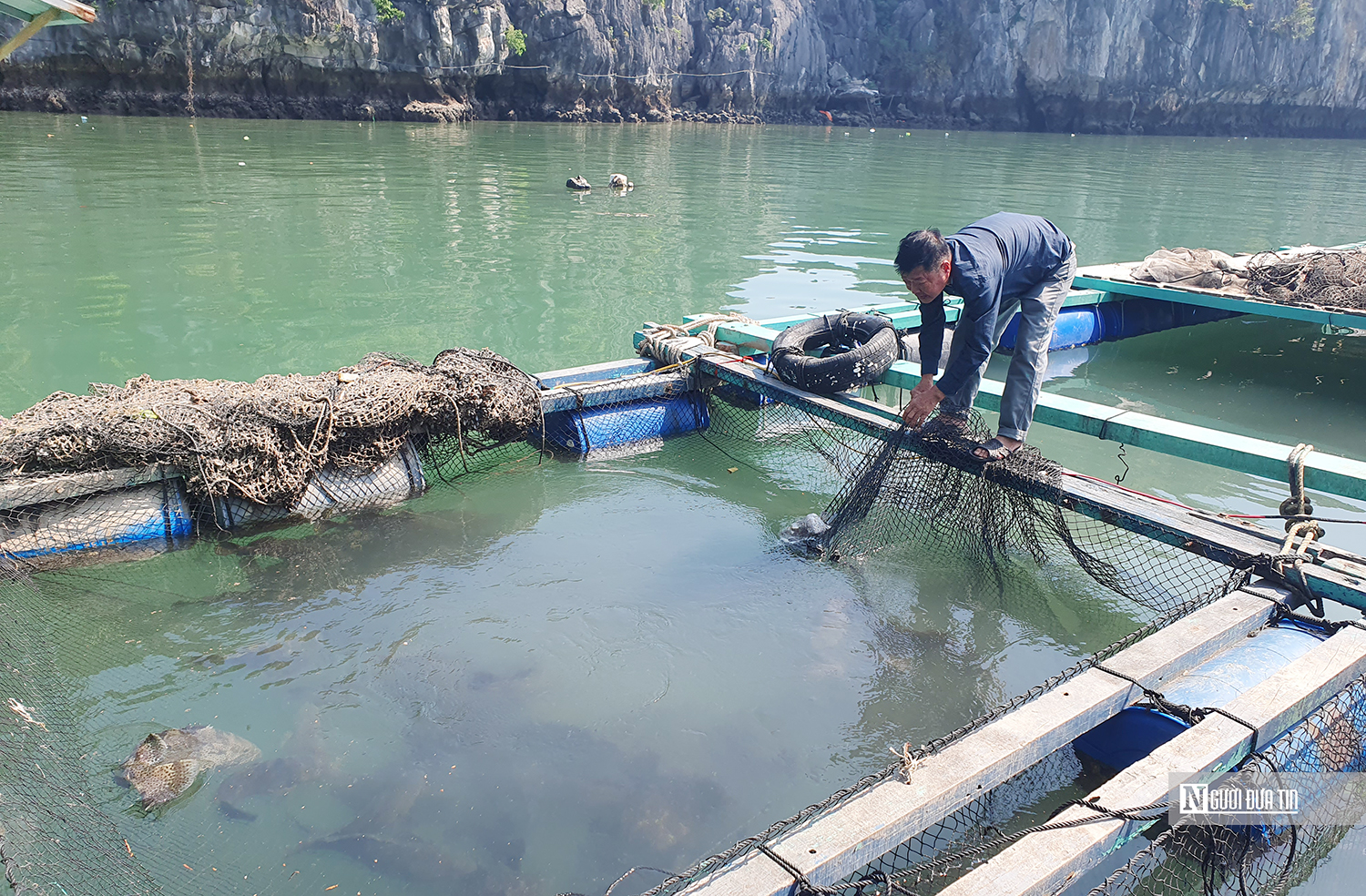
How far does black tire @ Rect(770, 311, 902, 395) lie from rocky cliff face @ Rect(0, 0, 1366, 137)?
116 feet

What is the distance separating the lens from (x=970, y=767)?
2727 mm

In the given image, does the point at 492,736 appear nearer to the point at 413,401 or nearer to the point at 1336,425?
the point at 413,401

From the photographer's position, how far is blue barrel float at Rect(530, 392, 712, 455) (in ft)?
21.4

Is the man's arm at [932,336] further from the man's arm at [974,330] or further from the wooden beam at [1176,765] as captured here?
the wooden beam at [1176,765]

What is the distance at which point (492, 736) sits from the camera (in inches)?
145

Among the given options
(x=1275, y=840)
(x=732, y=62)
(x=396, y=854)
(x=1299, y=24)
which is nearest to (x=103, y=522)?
(x=396, y=854)

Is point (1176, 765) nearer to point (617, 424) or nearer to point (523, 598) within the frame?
point (523, 598)

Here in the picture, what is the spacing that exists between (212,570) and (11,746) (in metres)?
1.55

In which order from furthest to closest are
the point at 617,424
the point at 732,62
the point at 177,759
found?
1. the point at 732,62
2. the point at 617,424
3. the point at 177,759

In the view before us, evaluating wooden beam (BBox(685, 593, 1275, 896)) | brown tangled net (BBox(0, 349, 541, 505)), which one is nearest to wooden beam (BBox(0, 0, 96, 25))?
brown tangled net (BBox(0, 349, 541, 505))

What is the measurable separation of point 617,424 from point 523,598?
7.24 feet

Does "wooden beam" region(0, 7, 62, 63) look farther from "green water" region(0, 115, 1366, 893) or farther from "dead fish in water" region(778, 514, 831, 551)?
"dead fish in water" region(778, 514, 831, 551)

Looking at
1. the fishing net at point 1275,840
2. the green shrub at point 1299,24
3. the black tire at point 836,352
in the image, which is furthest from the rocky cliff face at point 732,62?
the fishing net at point 1275,840

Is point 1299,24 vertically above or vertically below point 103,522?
above
